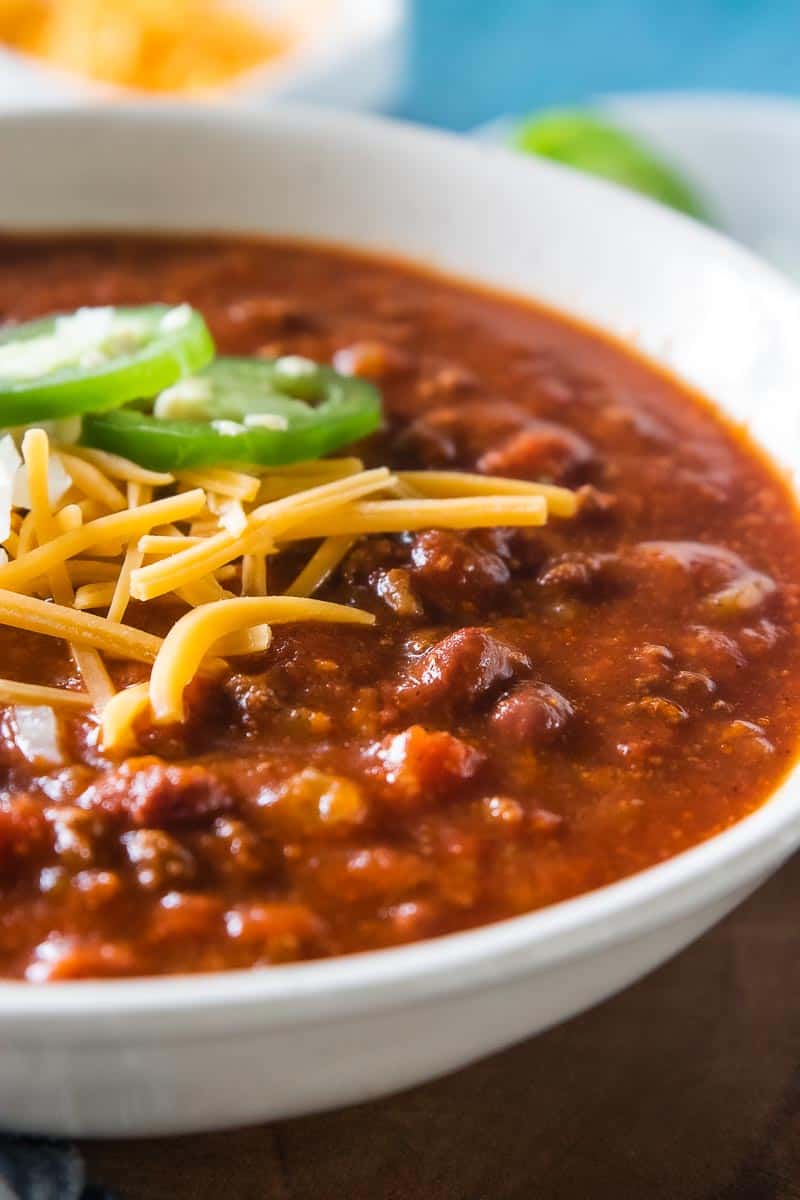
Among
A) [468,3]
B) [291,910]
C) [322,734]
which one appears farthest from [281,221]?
[468,3]

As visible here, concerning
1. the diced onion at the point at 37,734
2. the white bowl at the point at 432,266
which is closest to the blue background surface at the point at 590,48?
the white bowl at the point at 432,266

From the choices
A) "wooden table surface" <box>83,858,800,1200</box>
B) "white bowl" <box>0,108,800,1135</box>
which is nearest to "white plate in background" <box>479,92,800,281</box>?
"white bowl" <box>0,108,800,1135</box>

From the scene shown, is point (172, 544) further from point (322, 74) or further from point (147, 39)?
point (147, 39)

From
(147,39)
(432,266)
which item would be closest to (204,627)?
(432,266)

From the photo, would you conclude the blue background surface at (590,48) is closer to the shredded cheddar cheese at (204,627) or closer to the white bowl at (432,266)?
the white bowl at (432,266)

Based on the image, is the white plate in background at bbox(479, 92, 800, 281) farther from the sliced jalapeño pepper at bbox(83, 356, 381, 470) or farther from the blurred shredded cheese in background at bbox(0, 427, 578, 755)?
the blurred shredded cheese in background at bbox(0, 427, 578, 755)

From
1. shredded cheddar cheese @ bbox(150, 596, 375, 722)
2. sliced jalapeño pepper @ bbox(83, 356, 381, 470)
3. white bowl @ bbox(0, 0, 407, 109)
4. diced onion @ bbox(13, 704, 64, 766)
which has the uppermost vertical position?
white bowl @ bbox(0, 0, 407, 109)
